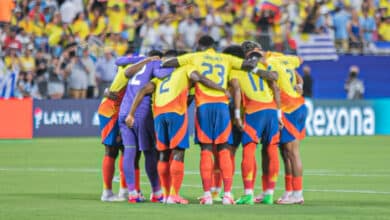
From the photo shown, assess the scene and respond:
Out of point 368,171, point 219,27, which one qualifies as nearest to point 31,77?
point 219,27

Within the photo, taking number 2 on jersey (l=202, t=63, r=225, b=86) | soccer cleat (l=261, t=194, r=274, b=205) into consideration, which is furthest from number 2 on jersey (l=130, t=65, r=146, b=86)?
soccer cleat (l=261, t=194, r=274, b=205)

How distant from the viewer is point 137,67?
16.8 metres

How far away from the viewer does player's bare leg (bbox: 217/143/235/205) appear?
16219mm

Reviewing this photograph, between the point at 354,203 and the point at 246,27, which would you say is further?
the point at 246,27

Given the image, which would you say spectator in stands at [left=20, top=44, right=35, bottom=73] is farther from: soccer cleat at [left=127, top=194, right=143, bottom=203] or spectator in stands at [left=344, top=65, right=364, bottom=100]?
soccer cleat at [left=127, top=194, right=143, bottom=203]

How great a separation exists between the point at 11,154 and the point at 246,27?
35.6 feet

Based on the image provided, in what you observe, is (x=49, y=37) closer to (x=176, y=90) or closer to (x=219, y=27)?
(x=219, y=27)

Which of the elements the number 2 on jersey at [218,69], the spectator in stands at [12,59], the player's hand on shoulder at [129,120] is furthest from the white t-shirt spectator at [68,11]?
the number 2 on jersey at [218,69]

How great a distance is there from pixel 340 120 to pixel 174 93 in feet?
73.2

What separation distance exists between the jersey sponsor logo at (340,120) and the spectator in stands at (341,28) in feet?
6.69

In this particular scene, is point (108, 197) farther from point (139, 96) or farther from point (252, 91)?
point (252, 91)

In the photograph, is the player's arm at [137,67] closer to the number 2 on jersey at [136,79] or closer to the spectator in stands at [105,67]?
the number 2 on jersey at [136,79]

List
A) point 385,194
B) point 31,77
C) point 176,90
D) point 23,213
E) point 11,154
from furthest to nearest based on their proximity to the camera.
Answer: point 31,77 < point 11,154 < point 385,194 < point 176,90 < point 23,213

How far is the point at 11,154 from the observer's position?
2847 cm
